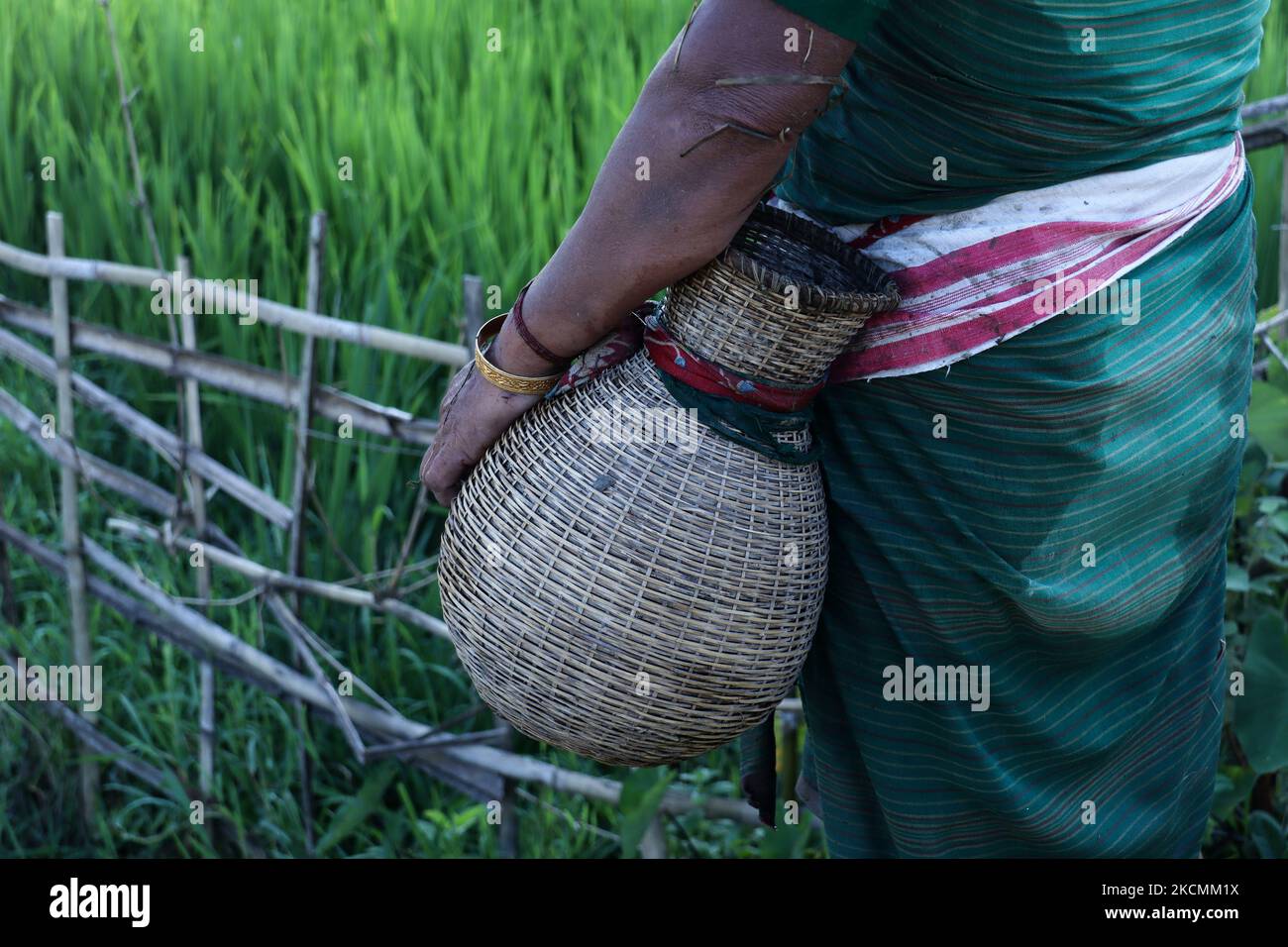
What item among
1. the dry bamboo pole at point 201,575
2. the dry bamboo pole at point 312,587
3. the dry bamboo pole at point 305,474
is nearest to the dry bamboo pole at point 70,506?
the dry bamboo pole at point 312,587

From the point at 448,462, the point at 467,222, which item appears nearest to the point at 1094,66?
the point at 448,462

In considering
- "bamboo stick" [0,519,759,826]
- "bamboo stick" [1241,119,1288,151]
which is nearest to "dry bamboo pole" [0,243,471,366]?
"bamboo stick" [0,519,759,826]

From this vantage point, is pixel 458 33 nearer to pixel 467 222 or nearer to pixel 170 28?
pixel 170 28

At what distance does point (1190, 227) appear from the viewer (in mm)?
1328

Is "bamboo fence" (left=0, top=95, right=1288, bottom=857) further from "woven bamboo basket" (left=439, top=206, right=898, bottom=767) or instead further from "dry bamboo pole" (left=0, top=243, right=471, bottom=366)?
"woven bamboo basket" (left=439, top=206, right=898, bottom=767)

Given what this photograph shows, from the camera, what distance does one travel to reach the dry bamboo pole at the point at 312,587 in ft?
7.34

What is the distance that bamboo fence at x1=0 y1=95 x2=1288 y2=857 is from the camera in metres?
2.16

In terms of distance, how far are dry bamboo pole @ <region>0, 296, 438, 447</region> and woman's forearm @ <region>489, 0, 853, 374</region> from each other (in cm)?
86

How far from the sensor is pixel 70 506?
251 centimetres

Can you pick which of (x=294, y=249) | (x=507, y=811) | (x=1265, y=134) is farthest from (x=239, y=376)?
(x=1265, y=134)

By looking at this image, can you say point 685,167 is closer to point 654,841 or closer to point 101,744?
point 654,841

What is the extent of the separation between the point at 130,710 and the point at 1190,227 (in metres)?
1.98

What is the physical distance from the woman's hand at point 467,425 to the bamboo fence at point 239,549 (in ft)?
2.11
